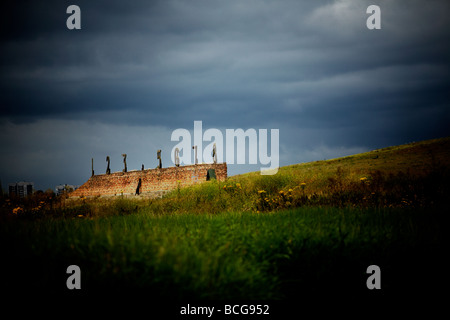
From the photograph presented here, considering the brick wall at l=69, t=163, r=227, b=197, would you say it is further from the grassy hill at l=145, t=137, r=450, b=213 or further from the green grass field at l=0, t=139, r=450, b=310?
the green grass field at l=0, t=139, r=450, b=310

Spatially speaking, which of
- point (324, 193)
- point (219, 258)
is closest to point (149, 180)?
point (324, 193)

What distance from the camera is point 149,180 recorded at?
3122cm

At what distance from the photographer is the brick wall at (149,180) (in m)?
27.9

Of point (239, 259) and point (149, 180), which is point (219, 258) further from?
point (149, 180)

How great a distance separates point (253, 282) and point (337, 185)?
8.67 m

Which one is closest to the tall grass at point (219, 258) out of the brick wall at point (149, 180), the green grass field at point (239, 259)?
the green grass field at point (239, 259)

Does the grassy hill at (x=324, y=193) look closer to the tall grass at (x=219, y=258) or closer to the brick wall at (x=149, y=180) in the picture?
the tall grass at (x=219, y=258)

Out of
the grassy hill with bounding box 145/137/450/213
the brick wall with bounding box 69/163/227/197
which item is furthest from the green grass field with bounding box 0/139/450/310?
the brick wall with bounding box 69/163/227/197

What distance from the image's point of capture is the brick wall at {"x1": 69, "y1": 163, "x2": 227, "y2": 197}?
91.5 ft
